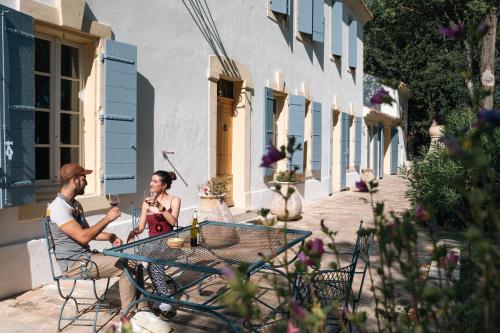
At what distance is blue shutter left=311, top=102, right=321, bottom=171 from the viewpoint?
11.4 metres

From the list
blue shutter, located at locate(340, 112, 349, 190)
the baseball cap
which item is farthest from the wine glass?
blue shutter, located at locate(340, 112, 349, 190)

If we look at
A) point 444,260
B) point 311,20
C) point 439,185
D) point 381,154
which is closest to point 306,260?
point 444,260

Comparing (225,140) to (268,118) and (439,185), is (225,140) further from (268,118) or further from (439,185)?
(439,185)

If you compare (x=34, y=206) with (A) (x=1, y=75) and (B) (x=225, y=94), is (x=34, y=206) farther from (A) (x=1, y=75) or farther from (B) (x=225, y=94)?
(B) (x=225, y=94)

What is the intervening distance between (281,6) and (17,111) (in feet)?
21.3

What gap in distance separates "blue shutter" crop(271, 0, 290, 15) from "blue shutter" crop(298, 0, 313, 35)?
2.33ft

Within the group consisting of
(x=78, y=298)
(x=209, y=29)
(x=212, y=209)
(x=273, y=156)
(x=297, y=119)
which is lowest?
(x=78, y=298)

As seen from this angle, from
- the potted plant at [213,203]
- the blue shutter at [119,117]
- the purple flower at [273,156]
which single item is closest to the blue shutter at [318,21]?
the potted plant at [213,203]

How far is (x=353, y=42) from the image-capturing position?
584 inches

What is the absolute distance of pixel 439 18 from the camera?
1569 cm

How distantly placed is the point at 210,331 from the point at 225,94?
5.25 meters

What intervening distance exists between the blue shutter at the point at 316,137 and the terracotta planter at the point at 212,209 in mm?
5063

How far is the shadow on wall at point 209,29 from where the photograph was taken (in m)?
6.80

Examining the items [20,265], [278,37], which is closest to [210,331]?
[20,265]
